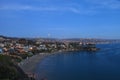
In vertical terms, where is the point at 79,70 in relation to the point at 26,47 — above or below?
below

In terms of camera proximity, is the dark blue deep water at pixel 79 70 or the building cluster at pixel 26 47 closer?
the dark blue deep water at pixel 79 70

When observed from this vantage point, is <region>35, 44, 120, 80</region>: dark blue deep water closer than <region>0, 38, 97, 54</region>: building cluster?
Yes

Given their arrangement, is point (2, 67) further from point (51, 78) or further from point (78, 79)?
point (78, 79)

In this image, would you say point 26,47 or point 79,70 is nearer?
point 79,70

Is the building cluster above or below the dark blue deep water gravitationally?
above

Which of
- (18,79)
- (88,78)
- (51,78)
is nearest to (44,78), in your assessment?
(51,78)

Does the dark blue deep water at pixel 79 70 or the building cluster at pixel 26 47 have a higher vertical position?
the building cluster at pixel 26 47

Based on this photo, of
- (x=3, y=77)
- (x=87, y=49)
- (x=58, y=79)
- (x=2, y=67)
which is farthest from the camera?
(x=87, y=49)

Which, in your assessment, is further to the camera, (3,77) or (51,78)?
(51,78)

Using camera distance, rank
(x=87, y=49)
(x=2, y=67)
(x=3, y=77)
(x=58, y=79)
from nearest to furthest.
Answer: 1. (x=3, y=77)
2. (x=2, y=67)
3. (x=58, y=79)
4. (x=87, y=49)

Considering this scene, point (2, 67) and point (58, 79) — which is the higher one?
point (2, 67)
